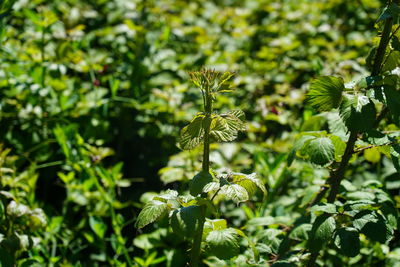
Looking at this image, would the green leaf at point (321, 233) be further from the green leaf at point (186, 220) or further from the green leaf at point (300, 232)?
the green leaf at point (186, 220)

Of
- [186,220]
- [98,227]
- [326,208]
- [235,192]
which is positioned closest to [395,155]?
[326,208]

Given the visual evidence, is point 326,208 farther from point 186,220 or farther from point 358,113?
point 186,220

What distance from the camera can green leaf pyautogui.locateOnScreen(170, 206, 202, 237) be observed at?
1245mm

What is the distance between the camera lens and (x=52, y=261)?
2061mm

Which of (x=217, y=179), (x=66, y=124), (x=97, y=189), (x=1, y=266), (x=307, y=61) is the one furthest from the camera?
(x=307, y=61)

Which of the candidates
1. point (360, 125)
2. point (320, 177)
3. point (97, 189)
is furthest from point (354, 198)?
point (97, 189)

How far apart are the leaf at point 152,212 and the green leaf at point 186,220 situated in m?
0.04

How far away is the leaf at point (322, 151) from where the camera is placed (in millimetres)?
1461

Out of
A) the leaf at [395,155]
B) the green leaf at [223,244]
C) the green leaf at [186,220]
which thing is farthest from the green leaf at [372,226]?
the green leaf at [186,220]

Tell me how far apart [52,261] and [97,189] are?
0.47 meters

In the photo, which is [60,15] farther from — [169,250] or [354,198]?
[354,198]

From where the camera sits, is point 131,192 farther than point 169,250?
Yes

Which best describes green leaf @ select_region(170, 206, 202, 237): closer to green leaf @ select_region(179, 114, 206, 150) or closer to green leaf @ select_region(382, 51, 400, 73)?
green leaf @ select_region(179, 114, 206, 150)

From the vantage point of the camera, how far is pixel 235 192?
128 centimetres
